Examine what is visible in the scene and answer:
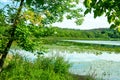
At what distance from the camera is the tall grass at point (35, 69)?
1159 centimetres

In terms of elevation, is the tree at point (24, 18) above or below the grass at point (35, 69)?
above

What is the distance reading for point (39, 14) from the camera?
11477mm

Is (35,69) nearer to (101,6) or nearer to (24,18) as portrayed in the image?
(24,18)

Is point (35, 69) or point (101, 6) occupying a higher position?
point (101, 6)

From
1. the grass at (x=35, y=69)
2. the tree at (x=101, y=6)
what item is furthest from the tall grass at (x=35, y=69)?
the tree at (x=101, y=6)

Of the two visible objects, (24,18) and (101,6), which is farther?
(24,18)

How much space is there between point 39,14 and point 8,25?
122cm

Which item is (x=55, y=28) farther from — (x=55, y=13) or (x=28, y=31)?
(x=28, y=31)

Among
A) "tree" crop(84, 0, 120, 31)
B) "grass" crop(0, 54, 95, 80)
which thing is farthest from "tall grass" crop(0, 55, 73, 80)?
"tree" crop(84, 0, 120, 31)

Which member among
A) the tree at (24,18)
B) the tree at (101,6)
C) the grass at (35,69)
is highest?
the tree at (101,6)

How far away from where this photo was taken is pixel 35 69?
13.0 metres

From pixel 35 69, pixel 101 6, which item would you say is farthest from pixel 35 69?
pixel 101 6

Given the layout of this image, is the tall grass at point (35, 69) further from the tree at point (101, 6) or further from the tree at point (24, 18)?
the tree at point (101, 6)

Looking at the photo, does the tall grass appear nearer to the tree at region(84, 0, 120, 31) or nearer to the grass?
the grass
